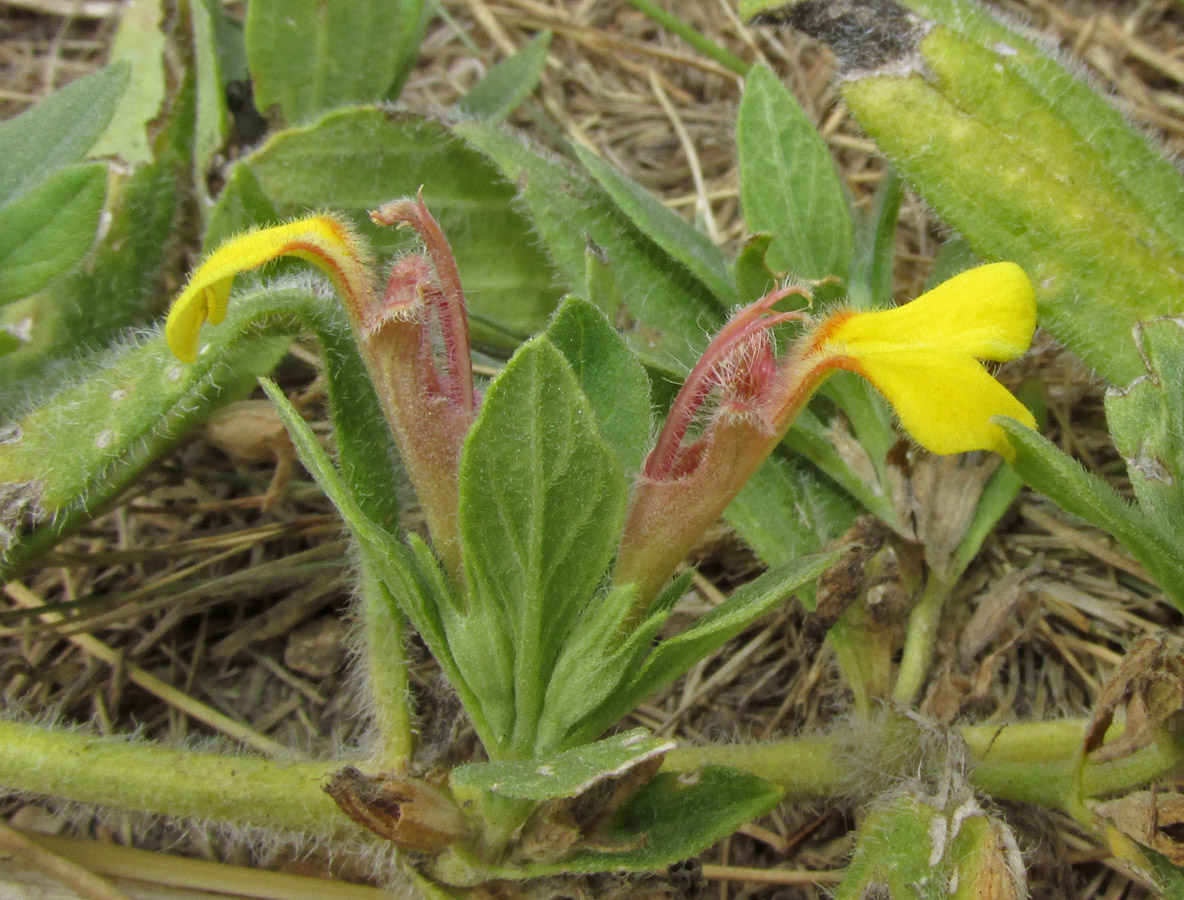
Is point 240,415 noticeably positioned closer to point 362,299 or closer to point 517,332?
point 517,332

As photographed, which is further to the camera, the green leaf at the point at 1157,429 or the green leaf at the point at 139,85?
the green leaf at the point at 139,85

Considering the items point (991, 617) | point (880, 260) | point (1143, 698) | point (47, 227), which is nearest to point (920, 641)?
point (991, 617)

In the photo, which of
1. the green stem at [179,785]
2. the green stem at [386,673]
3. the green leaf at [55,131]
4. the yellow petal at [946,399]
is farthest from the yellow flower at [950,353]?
the green leaf at [55,131]

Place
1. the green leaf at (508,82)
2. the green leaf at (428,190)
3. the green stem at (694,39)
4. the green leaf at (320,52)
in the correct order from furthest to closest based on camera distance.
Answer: the green stem at (694,39)
the green leaf at (508,82)
the green leaf at (320,52)
the green leaf at (428,190)

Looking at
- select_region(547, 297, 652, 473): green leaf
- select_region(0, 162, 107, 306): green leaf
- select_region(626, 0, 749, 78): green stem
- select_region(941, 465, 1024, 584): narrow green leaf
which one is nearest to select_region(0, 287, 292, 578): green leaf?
select_region(0, 162, 107, 306): green leaf

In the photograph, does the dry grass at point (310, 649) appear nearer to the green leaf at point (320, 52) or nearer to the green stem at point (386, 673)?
the green stem at point (386, 673)

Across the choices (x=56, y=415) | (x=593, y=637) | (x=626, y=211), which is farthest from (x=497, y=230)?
(x=593, y=637)
